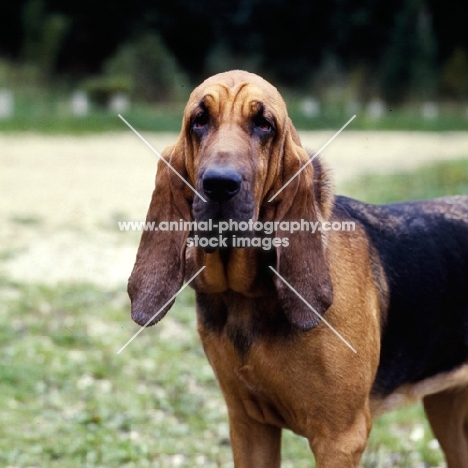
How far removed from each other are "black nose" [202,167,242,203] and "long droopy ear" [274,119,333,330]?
36 cm

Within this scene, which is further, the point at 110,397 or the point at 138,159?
the point at 138,159

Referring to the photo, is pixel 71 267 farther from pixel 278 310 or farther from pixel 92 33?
pixel 92 33

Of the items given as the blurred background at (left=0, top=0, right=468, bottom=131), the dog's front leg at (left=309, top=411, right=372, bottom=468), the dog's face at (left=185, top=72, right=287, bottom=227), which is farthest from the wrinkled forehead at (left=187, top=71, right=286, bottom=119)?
the blurred background at (left=0, top=0, right=468, bottom=131)

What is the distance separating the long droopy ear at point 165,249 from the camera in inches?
139

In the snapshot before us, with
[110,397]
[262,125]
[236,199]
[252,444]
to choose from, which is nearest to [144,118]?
[110,397]

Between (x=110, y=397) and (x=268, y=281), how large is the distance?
2744 mm

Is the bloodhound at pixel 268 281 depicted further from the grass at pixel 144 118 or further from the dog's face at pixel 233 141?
the grass at pixel 144 118

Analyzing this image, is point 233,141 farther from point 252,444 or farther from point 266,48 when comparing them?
point 266,48

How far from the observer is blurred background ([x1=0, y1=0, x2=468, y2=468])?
5527mm

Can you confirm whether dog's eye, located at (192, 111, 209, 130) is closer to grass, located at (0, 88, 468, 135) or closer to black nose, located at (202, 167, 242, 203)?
black nose, located at (202, 167, 242, 203)

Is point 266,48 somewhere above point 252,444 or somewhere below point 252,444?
above

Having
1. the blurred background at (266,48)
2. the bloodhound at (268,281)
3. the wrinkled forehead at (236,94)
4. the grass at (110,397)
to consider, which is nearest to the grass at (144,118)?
the blurred background at (266,48)

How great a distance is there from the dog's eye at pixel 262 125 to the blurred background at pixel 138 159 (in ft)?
1.78

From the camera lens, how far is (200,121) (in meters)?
3.45
